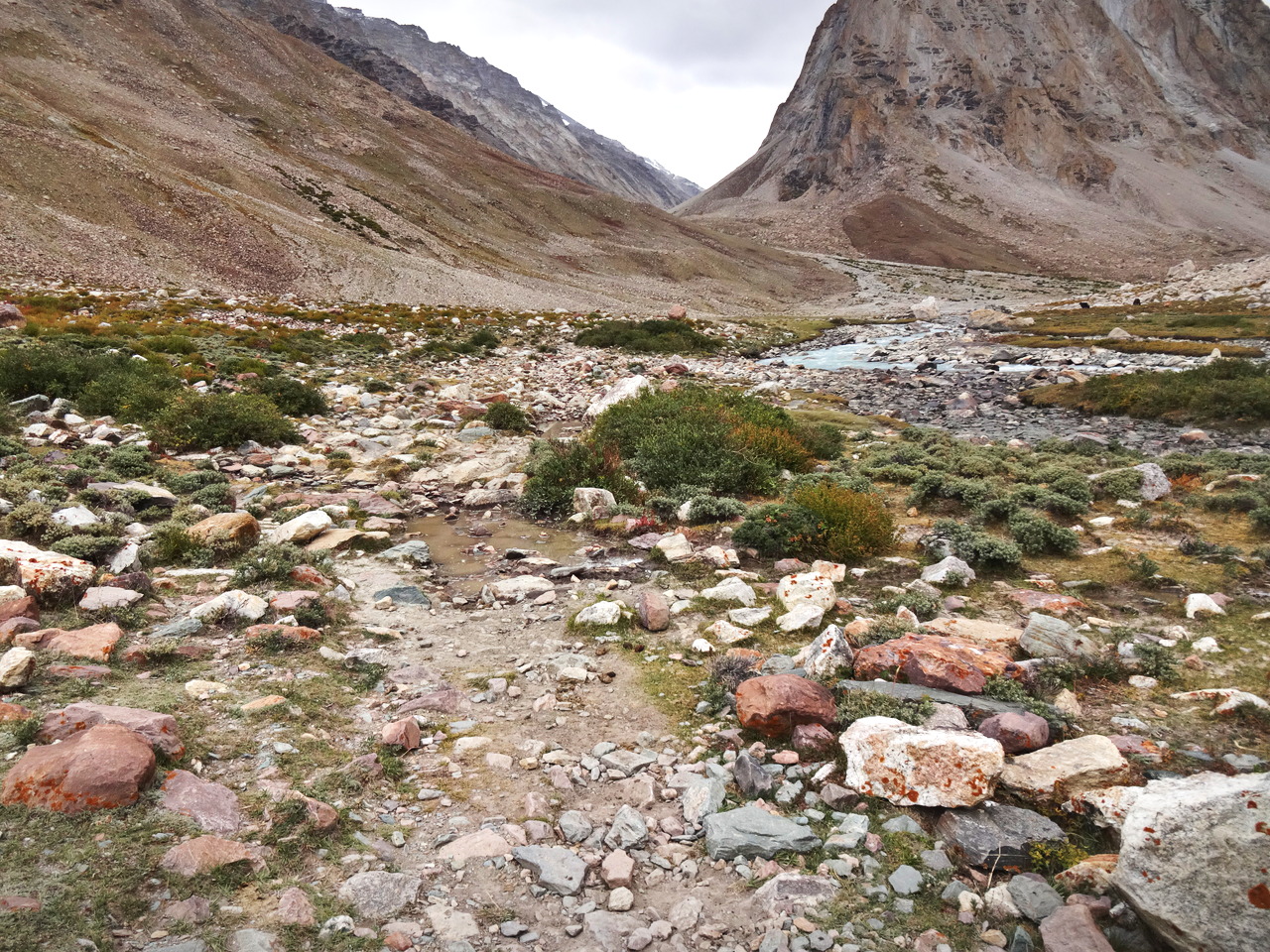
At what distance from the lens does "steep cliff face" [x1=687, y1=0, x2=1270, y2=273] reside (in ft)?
437

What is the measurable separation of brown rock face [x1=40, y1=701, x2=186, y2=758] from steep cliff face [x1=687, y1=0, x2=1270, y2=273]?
139445mm

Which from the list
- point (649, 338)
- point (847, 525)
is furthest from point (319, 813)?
point (649, 338)

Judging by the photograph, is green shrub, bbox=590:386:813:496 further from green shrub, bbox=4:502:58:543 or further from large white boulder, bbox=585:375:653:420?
green shrub, bbox=4:502:58:543

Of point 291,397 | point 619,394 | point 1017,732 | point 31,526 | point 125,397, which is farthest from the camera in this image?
point 619,394

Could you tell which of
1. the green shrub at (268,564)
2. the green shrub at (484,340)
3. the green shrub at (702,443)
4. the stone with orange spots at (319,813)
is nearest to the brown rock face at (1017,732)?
the stone with orange spots at (319,813)

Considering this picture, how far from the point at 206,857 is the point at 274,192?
7232 centimetres

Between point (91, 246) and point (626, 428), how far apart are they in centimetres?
4127

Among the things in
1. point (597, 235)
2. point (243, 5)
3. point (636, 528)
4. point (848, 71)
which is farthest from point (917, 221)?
point (243, 5)

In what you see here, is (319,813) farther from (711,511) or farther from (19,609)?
(711,511)

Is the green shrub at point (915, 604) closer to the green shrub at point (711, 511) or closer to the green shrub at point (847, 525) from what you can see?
the green shrub at point (847, 525)

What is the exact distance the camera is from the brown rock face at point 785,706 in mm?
4727

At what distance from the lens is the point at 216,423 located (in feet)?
40.5

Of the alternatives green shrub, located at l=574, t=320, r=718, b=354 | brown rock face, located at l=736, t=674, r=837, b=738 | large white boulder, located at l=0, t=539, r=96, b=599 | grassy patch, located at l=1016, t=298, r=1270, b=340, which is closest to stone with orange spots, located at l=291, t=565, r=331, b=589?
large white boulder, located at l=0, t=539, r=96, b=599

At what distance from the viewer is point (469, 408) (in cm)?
1692
